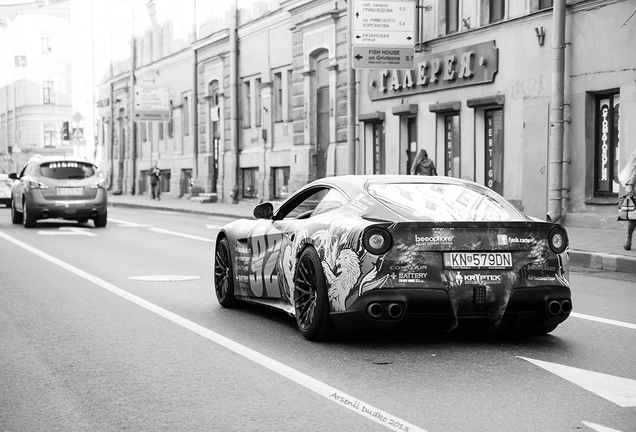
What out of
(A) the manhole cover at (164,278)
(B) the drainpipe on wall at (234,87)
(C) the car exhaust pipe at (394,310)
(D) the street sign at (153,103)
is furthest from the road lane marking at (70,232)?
(D) the street sign at (153,103)

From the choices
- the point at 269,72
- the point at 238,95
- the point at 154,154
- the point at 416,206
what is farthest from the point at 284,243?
the point at 154,154

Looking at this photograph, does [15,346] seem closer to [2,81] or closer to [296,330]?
[296,330]

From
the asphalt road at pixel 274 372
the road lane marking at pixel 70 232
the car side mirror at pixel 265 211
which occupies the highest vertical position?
the car side mirror at pixel 265 211

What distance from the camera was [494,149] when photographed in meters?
24.9

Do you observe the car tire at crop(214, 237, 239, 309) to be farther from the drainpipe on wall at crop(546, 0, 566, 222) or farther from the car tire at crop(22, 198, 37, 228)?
the car tire at crop(22, 198, 37, 228)

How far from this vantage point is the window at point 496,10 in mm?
24406

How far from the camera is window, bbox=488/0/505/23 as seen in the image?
24406 mm

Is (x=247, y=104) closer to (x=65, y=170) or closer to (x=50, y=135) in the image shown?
(x=65, y=170)

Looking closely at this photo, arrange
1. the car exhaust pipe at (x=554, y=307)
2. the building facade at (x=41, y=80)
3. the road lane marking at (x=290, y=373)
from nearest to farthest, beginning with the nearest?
the road lane marking at (x=290, y=373) < the car exhaust pipe at (x=554, y=307) < the building facade at (x=41, y=80)

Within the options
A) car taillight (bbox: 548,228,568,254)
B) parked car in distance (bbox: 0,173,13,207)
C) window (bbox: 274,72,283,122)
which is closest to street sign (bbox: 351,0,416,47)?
window (bbox: 274,72,283,122)

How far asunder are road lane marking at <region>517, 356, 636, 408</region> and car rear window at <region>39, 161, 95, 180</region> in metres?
18.5

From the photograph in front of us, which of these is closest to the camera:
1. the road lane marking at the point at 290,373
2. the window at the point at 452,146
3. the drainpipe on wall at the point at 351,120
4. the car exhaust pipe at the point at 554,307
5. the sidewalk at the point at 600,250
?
the road lane marking at the point at 290,373

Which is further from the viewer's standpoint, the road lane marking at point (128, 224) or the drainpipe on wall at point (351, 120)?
the drainpipe on wall at point (351, 120)

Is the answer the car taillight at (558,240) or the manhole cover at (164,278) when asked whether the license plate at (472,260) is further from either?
the manhole cover at (164,278)
